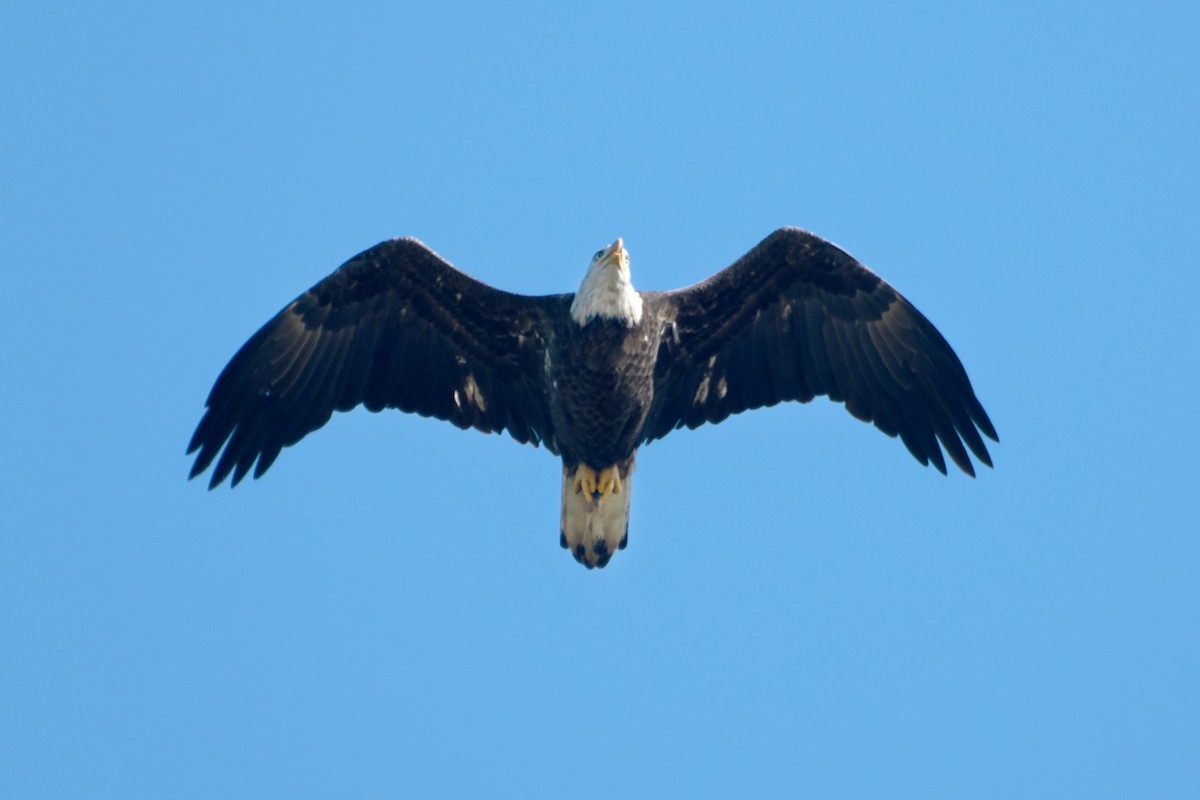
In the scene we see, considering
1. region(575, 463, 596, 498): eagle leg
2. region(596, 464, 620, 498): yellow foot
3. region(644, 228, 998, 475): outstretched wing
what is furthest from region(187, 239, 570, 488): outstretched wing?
region(644, 228, 998, 475): outstretched wing

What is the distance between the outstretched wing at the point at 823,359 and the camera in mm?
13516

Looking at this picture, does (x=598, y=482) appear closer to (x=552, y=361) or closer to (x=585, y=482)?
(x=585, y=482)

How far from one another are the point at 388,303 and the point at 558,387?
1457 mm

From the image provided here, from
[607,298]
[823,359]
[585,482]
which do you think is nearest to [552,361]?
[607,298]

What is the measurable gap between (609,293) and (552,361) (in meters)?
0.72

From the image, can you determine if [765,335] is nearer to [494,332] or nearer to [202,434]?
[494,332]

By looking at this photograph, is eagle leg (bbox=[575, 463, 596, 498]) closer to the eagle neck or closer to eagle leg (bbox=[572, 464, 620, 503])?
eagle leg (bbox=[572, 464, 620, 503])

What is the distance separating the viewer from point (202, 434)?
13352mm

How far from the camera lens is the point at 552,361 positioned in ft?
42.8

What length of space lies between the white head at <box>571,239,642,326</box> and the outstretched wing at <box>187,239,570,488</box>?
64cm

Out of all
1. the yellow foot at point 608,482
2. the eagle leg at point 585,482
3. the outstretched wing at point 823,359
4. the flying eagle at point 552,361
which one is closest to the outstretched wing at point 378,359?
the flying eagle at point 552,361

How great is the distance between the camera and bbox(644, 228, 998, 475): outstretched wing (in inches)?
532

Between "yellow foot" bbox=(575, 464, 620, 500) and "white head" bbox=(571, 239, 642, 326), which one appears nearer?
"white head" bbox=(571, 239, 642, 326)

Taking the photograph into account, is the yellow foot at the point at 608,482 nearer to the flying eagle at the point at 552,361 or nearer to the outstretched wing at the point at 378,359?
the flying eagle at the point at 552,361
